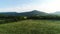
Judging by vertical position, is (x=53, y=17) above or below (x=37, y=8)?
below

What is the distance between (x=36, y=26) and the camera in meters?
3.67

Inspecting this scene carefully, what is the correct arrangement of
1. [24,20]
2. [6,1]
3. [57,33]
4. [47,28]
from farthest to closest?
[6,1] → [24,20] → [47,28] → [57,33]

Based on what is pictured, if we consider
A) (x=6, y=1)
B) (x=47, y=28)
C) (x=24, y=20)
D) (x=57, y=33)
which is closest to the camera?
(x=57, y=33)

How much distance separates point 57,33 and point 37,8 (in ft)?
5.52

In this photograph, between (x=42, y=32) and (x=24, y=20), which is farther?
(x=24, y=20)

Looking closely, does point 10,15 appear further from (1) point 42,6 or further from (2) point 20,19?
(1) point 42,6

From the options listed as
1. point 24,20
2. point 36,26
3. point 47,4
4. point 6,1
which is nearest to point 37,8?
point 47,4

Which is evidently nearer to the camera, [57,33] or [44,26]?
[57,33]

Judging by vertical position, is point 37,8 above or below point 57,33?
above

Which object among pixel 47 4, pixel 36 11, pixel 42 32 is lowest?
pixel 42 32

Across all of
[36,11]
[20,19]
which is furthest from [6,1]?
[36,11]

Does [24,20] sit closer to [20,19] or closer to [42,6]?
[20,19]

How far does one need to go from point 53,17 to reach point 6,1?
89.5 inches

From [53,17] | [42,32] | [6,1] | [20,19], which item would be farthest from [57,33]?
[6,1]
